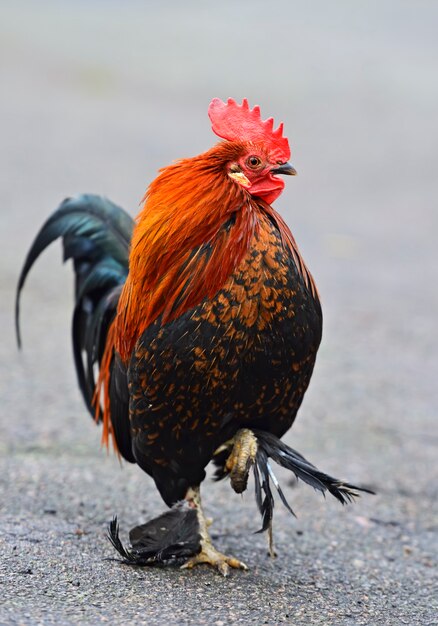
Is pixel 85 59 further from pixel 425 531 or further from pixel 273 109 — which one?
pixel 425 531

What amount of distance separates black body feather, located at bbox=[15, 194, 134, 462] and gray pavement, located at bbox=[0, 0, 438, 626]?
0.94 meters

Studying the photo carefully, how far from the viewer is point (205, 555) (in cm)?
417

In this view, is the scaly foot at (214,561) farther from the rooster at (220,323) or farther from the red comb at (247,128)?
the red comb at (247,128)

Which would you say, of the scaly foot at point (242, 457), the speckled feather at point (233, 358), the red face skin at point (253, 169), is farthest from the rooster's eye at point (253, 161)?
the scaly foot at point (242, 457)

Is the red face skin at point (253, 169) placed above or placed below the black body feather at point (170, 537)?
above

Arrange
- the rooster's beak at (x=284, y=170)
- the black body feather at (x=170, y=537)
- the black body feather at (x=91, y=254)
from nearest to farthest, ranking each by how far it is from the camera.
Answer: the rooster's beak at (x=284, y=170), the black body feather at (x=170, y=537), the black body feather at (x=91, y=254)

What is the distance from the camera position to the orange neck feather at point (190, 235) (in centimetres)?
357

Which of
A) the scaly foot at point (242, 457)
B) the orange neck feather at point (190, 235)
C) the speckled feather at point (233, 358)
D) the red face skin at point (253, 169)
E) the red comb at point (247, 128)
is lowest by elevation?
the scaly foot at point (242, 457)

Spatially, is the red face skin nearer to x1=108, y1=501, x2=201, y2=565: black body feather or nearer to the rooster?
the rooster

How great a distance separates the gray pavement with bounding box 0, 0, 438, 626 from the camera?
3928 millimetres

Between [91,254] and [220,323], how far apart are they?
159cm

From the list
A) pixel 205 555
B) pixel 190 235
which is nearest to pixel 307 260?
pixel 205 555

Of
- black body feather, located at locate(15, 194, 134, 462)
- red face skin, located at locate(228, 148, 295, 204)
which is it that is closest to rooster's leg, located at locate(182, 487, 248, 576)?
black body feather, located at locate(15, 194, 134, 462)

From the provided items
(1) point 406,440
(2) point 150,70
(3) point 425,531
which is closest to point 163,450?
(3) point 425,531
